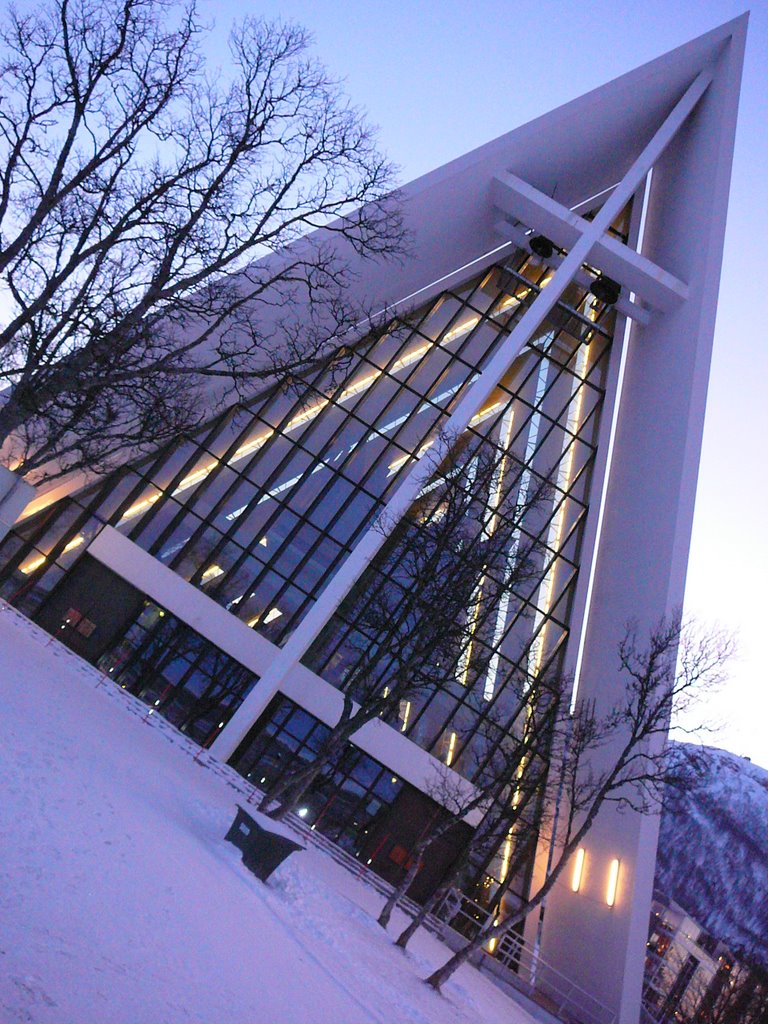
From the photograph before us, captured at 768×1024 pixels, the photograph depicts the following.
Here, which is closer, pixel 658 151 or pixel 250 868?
pixel 250 868

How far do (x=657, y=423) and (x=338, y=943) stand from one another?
62.0 ft

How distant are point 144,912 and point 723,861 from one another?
10901cm

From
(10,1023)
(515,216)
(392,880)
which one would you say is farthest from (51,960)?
(515,216)

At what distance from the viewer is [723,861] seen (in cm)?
10062

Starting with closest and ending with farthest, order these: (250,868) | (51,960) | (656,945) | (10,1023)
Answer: (10,1023)
(51,960)
(250,868)
(656,945)

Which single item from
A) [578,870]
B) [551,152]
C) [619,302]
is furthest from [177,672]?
[551,152]

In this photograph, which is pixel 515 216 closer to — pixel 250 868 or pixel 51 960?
pixel 250 868

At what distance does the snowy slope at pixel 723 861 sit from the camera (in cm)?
9138

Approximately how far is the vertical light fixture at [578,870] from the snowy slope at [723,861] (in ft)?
224

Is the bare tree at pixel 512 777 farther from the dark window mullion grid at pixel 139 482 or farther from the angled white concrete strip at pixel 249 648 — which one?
the dark window mullion grid at pixel 139 482

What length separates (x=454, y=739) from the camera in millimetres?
24547

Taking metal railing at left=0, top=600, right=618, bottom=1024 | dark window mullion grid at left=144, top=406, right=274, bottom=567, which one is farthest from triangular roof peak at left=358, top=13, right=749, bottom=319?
metal railing at left=0, top=600, right=618, bottom=1024

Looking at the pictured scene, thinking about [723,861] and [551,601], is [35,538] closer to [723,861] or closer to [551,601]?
[551,601]

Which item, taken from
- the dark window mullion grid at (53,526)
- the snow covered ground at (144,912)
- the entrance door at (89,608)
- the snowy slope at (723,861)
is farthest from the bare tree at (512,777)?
the snowy slope at (723,861)
